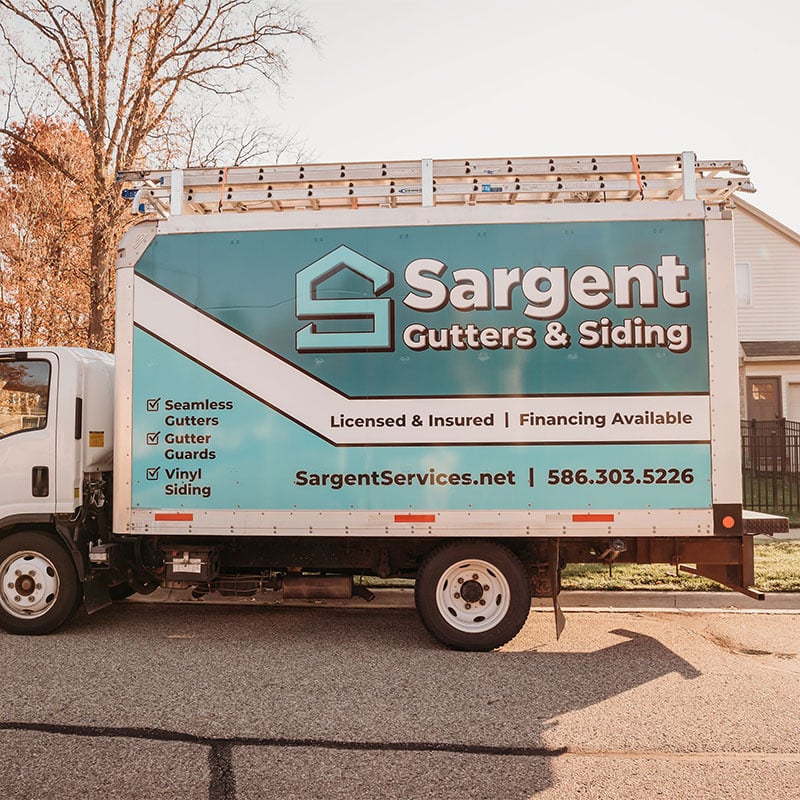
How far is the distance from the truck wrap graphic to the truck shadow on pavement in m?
1.21

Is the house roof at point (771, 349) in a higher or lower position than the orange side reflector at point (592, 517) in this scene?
higher

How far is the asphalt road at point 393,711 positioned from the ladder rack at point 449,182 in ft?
11.9

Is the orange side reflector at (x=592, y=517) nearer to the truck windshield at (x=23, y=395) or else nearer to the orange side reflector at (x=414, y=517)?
the orange side reflector at (x=414, y=517)

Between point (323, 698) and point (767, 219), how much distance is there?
20.0 metres

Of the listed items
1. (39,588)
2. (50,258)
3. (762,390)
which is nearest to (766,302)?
(762,390)

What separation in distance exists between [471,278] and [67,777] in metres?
4.23

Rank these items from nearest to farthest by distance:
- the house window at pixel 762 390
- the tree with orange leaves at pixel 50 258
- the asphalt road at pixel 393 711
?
the asphalt road at pixel 393 711 → the tree with orange leaves at pixel 50 258 → the house window at pixel 762 390

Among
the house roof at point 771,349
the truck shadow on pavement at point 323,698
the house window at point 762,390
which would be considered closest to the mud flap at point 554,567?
the truck shadow on pavement at point 323,698

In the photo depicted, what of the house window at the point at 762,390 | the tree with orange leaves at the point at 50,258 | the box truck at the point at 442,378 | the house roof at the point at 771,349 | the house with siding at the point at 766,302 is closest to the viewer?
the box truck at the point at 442,378

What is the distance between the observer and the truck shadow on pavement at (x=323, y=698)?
389 cm

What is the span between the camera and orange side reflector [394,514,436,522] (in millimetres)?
5906

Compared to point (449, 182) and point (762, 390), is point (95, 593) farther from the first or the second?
point (762, 390)

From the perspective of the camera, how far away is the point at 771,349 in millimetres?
19641

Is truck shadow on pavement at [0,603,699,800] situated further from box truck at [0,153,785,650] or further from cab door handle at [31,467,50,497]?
cab door handle at [31,467,50,497]
